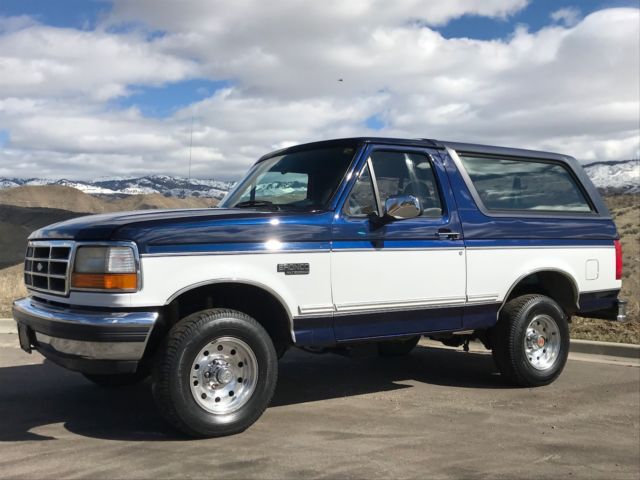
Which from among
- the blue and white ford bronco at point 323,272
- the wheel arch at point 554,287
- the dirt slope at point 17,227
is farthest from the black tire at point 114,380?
the dirt slope at point 17,227

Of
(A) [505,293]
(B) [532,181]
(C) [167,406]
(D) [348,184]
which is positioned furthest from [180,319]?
(B) [532,181]

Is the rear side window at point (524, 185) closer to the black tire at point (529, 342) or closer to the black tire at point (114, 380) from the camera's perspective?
the black tire at point (529, 342)

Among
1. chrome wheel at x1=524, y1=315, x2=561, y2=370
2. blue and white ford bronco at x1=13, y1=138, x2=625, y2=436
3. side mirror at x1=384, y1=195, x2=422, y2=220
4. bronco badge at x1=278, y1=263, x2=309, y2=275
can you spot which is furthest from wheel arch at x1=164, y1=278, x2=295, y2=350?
chrome wheel at x1=524, y1=315, x2=561, y2=370

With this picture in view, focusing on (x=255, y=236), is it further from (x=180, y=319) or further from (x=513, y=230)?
(x=513, y=230)

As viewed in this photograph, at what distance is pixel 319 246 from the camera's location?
16.5 ft

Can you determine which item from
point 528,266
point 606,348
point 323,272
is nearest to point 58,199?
point 606,348

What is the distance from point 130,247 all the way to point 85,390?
7.79 feet

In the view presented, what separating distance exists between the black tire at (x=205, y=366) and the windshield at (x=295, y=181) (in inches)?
44.0

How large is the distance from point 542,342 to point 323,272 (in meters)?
2.70

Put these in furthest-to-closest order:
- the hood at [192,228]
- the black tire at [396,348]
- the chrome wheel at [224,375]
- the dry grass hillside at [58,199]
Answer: the dry grass hillside at [58,199]
the black tire at [396,348]
the chrome wheel at [224,375]
the hood at [192,228]

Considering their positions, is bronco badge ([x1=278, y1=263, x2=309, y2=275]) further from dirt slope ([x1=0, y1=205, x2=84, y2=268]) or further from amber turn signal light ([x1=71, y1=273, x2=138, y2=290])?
dirt slope ([x1=0, y1=205, x2=84, y2=268])

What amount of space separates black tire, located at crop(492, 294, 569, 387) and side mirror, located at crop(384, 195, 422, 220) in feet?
5.74

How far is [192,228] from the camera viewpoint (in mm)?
4531

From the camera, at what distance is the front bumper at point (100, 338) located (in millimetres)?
4270
